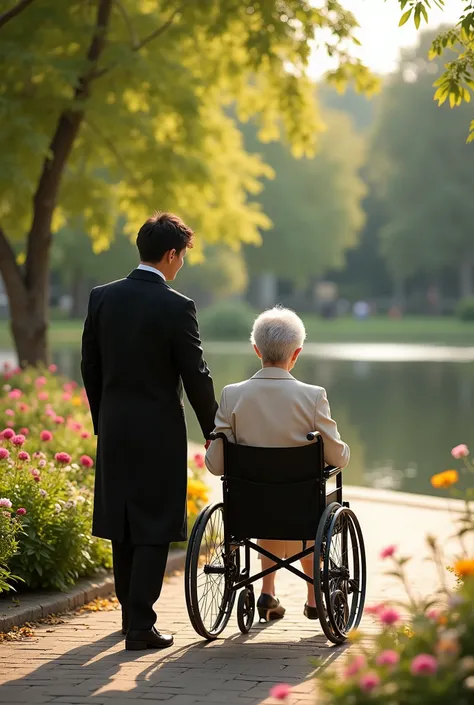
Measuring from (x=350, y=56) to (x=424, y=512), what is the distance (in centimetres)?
480

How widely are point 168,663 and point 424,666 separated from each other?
241cm

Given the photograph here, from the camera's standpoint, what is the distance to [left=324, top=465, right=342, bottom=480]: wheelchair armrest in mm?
4945

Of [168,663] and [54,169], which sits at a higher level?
[54,169]

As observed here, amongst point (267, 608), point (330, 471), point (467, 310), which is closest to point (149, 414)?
point (330, 471)

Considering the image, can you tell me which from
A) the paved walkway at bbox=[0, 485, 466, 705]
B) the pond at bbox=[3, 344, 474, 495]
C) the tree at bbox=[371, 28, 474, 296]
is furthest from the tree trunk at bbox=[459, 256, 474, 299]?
the paved walkway at bbox=[0, 485, 466, 705]

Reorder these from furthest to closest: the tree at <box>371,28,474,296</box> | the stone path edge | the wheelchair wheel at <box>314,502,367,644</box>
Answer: the tree at <box>371,28,474,296</box>, the stone path edge, the wheelchair wheel at <box>314,502,367,644</box>

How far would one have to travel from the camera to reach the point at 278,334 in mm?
4984

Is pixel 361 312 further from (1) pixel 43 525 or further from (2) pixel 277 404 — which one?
(2) pixel 277 404

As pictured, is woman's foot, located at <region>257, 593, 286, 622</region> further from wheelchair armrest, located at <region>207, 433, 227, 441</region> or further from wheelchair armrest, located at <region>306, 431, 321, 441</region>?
wheelchair armrest, located at <region>306, 431, 321, 441</region>

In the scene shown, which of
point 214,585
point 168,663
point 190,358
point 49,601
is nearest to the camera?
point 168,663

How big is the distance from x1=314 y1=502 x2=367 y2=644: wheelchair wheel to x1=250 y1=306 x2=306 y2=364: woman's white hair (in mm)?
652

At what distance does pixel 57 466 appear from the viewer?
673cm

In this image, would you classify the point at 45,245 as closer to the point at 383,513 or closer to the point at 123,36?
the point at 123,36

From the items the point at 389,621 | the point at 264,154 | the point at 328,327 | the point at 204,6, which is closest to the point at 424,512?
the point at 204,6
